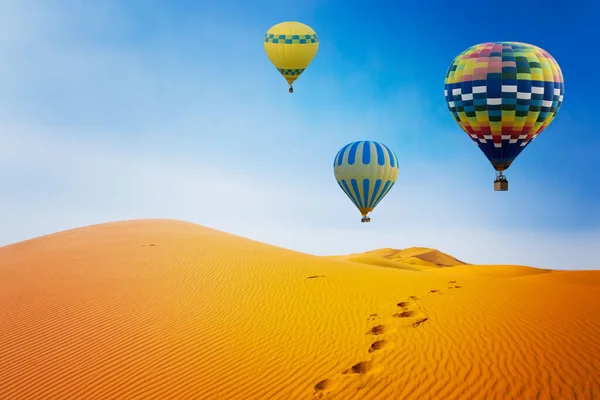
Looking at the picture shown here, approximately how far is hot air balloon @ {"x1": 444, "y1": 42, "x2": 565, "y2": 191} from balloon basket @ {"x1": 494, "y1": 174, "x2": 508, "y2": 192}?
1030 mm

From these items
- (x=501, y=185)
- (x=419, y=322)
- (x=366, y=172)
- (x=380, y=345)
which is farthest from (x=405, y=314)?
(x=366, y=172)

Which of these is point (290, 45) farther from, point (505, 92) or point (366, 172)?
point (505, 92)

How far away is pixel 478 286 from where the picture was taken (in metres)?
18.5

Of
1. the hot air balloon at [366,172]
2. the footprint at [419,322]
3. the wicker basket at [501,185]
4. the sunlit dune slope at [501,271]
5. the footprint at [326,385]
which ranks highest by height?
the hot air balloon at [366,172]

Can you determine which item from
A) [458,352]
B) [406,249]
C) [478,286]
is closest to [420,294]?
[478,286]

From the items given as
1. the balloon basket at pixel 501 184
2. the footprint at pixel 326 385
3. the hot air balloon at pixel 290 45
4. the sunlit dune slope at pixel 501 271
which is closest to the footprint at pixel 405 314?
the footprint at pixel 326 385

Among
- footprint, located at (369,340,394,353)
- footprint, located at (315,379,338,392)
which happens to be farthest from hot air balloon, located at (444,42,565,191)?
footprint, located at (315,379,338,392)

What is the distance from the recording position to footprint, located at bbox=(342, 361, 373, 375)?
37.2ft

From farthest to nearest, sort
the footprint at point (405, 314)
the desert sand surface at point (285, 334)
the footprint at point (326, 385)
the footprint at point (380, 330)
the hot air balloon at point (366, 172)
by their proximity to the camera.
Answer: the hot air balloon at point (366, 172), the footprint at point (405, 314), the footprint at point (380, 330), the desert sand surface at point (285, 334), the footprint at point (326, 385)

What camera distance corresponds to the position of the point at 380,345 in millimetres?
12523

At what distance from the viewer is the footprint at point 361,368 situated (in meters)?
11.4

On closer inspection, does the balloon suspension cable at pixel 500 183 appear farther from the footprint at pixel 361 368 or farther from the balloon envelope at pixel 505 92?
the footprint at pixel 361 368

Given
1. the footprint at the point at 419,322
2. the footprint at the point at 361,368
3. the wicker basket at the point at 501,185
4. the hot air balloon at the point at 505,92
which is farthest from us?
the wicker basket at the point at 501,185

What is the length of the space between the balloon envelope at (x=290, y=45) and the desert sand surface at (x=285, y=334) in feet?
69.7
